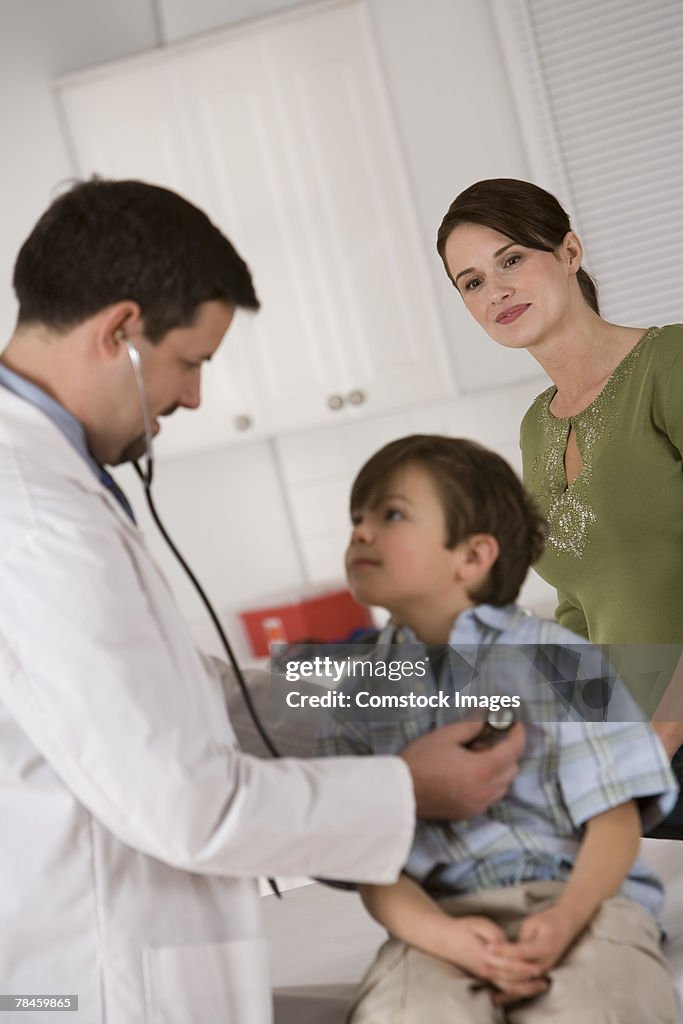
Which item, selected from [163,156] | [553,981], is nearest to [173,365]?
[553,981]

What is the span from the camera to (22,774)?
74cm

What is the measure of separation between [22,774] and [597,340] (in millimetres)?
520

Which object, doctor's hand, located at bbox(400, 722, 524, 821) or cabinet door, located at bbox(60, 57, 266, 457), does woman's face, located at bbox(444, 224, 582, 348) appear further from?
cabinet door, located at bbox(60, 57, 266, 457)

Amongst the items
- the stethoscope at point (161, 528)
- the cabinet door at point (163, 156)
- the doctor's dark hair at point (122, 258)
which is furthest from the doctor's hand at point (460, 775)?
the cabinet door at point (163, 156)

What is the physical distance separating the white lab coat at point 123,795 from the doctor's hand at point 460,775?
0.03m

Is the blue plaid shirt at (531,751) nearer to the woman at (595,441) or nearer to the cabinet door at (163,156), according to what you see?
the woman at (595,441)

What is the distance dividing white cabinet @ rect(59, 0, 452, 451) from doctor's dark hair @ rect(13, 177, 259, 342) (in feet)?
1.49

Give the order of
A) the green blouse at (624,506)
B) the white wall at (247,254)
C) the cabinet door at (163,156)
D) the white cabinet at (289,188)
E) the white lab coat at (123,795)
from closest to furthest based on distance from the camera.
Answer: the white lab coat at (123,795) → the green blouse at (624,506) → the white wall at (247,254) → the white cabinet at (289,188) → the cabinet door at (163,156)

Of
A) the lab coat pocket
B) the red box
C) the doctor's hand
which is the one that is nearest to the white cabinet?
the red box

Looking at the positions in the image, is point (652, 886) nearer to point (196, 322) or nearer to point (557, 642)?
point (557, 642)

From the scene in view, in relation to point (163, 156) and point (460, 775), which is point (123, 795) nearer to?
point (460, 775)

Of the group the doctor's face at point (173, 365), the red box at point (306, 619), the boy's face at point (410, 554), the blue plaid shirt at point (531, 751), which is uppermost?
the doctor's face at point (173, 365)

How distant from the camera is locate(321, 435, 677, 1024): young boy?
2.39 feet

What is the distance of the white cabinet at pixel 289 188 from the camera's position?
48.5 inches
